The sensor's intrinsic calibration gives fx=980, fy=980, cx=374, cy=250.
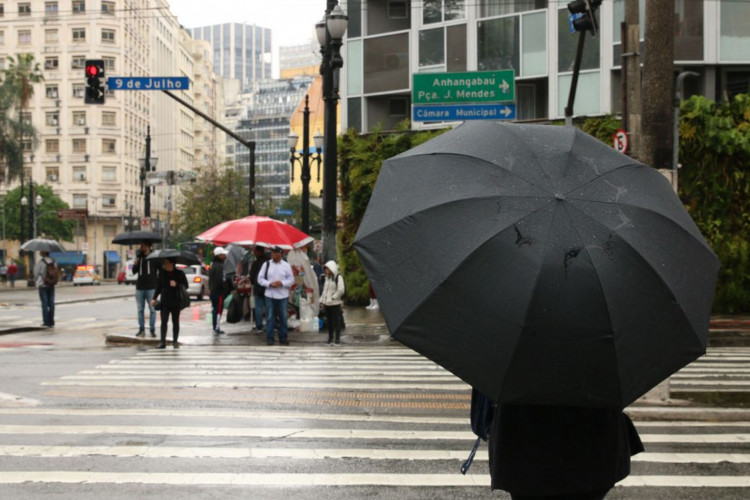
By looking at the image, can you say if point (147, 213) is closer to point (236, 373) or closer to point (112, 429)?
point (236, 373)

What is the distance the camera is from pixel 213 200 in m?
70.5

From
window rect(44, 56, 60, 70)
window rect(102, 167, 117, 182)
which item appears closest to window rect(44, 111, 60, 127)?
window rect(44, 56, 60, 70)

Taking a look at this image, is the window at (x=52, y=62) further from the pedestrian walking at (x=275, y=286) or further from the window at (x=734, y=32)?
the pedestrian walking at (x=275, y=286)

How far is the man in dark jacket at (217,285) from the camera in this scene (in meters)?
22.1

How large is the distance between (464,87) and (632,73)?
8955mm

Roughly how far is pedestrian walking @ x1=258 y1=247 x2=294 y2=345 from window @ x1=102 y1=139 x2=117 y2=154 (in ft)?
293

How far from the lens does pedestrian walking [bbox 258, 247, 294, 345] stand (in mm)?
19172

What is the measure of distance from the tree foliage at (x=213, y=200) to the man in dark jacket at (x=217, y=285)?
44407 mm

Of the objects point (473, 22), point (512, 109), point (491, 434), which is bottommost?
point (491, 434)

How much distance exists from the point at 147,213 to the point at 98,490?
39122mm

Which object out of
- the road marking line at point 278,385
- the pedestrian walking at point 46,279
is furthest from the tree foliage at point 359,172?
the road marking line at point 278,385

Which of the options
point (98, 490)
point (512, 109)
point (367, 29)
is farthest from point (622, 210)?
point (367, 29)

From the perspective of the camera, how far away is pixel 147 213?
44.9 meters

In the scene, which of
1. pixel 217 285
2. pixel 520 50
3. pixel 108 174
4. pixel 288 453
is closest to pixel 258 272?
pixel 217 285
